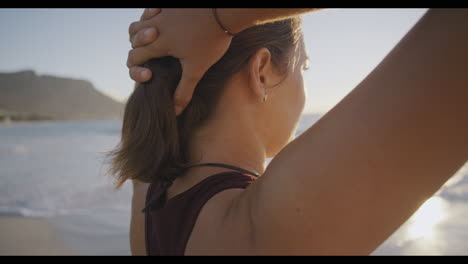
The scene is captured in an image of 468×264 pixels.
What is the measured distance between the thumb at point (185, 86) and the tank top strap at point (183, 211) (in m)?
0.26

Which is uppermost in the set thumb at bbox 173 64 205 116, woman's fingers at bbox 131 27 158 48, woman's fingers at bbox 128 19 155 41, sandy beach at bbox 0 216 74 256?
woman's fingers at bbox 128 19 155 41

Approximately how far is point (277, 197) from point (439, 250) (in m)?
4.05

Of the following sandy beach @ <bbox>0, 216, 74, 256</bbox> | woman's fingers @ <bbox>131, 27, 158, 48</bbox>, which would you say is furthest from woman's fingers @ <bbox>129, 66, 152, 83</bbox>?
sandy beach @ <bbox>0, 216, 74, 256</bbox>

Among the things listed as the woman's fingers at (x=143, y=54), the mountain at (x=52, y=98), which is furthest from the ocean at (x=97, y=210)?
the mountain at (x=52, y=98)

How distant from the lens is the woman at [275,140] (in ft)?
2.09

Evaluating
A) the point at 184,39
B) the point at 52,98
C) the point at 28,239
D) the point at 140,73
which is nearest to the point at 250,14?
the point at 184,39

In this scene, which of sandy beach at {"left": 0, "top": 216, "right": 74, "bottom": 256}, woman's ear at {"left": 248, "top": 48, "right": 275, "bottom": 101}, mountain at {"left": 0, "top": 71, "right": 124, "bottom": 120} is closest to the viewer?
woman's ear at {"left": 248, "top": 48, "right": 275, "bottom": 101}

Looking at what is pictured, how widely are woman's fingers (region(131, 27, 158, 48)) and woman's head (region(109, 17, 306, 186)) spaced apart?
16 cm

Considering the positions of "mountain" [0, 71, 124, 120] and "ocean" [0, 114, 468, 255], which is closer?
"ocean" [0, 114, 468, 255]

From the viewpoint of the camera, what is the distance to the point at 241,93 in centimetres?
132

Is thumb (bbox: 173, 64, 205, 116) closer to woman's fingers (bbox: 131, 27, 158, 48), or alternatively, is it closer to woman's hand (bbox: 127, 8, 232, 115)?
woman's hand (bbox: 127, 8, 232, 115)

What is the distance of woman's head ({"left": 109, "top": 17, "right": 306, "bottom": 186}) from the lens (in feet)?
3.97

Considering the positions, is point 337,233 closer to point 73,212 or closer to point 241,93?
point 241,93

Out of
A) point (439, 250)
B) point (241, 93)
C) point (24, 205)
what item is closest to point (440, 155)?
point (241, 93)
